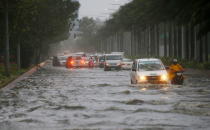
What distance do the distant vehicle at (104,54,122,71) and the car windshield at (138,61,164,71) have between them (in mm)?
31704

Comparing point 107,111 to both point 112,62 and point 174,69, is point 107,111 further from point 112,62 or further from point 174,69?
point 112,62

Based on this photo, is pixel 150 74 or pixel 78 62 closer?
pixel 150 74

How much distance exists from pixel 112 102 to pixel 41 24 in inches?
2632

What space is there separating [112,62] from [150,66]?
3294 cm

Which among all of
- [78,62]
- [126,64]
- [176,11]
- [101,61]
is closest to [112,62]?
[126,64]

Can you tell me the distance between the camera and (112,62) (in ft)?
224

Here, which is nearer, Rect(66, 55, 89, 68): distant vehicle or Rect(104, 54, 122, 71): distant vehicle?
Rect(104, 54, 122, 71): distant vehicle

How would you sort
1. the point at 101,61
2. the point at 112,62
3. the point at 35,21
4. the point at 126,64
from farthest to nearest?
the point at 35,21 → the point at 101,61 → the point at 126,64 → the point at 112,62

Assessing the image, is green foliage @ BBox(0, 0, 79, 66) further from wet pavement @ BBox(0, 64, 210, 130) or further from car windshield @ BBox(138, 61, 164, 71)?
wet pavement @ BBox(0, 64, 210, 130)

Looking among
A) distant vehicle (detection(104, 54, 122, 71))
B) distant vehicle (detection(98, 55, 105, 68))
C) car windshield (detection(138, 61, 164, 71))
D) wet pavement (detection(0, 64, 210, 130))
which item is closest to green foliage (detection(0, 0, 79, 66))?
distant vehicle (detection(98, 55, 105, 68))

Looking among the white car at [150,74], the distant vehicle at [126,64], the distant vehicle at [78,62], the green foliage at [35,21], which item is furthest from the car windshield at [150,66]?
the distant vehicle at [78,62]

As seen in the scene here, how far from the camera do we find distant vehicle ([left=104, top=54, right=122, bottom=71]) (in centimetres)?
6762

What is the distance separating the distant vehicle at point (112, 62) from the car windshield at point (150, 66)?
31.7 m

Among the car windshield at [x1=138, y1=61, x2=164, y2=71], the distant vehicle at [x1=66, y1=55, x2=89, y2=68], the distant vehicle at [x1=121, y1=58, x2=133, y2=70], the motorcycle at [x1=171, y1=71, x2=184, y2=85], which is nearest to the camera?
the car windshield at [x1=138, y1=61, x2=164, y2=71]
